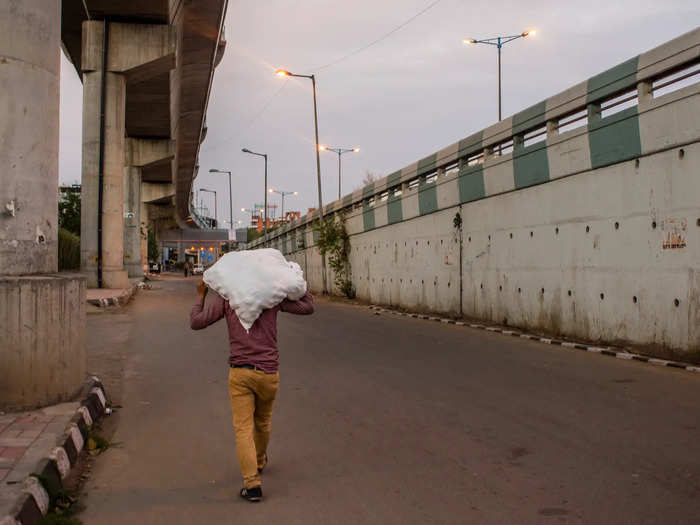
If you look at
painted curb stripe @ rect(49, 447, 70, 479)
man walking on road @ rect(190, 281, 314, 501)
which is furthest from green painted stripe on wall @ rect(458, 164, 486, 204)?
painted curb stripe @ rect(49, 447, 70, 479)

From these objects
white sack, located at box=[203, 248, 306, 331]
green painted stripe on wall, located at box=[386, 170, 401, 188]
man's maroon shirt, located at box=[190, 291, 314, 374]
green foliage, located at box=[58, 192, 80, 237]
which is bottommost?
man's maroon shirt, located at box=[190, 291, 314, 374]

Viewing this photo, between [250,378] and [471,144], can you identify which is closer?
[250,378]

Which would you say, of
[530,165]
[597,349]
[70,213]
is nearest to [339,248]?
[530,165]

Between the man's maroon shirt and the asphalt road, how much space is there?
87 cm

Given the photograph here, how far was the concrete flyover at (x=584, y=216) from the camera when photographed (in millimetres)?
10391

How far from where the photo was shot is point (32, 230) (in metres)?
6.87

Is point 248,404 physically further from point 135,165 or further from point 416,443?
point 135,165

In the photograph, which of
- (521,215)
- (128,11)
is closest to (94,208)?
(128,11)

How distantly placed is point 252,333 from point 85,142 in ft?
82.1

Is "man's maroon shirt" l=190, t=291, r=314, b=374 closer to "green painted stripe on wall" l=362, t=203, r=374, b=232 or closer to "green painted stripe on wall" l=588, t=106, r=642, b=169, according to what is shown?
"green painted stripe on wall" l=588, t=106, r=642, b=169

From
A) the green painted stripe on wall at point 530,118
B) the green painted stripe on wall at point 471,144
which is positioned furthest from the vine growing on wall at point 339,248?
the green painted stripe on wall at point 530,118

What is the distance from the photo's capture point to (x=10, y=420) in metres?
5.85

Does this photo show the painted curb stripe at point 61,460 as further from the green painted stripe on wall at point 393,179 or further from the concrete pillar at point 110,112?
the concrete pillar at point 110,112

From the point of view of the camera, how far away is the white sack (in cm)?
453
